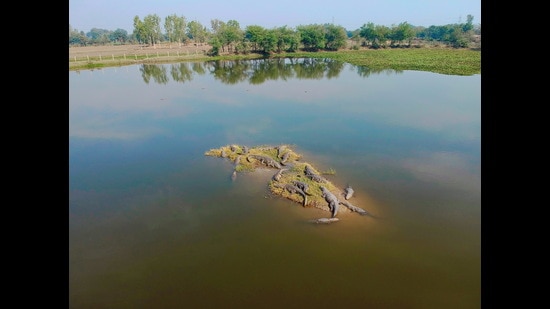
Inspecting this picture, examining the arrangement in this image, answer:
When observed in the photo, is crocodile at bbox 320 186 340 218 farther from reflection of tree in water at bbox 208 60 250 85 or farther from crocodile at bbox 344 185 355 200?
reflection of tree in water at bbox 208 60 250 85

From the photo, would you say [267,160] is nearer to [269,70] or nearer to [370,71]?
[269,70]

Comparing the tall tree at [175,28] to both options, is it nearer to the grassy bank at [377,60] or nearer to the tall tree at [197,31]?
the tall tree at [197,31]

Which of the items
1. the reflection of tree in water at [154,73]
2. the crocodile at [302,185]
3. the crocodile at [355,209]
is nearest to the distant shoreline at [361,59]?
the reflection of tree in water at [154,73]

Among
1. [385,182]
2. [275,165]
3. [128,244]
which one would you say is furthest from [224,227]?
[385,182]

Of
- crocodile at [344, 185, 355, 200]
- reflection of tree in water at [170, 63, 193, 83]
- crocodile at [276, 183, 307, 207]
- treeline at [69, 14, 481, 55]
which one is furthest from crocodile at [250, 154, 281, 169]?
treeline at [69, 14, 481, 55]
